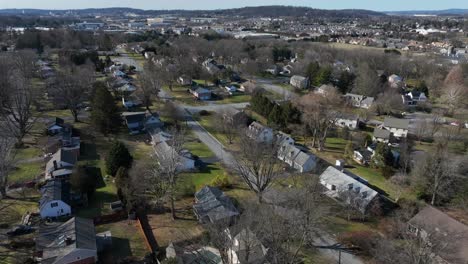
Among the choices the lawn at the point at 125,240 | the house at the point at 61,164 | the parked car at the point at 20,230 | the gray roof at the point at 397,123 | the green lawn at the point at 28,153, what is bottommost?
the lawn at the point at 125,240

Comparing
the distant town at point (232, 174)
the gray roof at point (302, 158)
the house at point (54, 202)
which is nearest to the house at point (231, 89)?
the distant town at point (232, 174)

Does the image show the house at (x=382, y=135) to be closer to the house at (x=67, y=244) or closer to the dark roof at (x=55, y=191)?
the house at (x=67, y=244)

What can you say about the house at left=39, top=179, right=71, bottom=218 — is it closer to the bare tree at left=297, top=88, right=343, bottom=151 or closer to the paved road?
the bare tree at left=297, top=88, right=343, bottom=151

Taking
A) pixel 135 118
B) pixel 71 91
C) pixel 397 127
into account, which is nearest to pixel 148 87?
pixel 135 118

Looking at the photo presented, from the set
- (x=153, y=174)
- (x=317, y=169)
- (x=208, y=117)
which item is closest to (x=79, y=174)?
(x=153, y=174)

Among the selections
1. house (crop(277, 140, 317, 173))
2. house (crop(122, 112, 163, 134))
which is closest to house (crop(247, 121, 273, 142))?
house (crop(277, 140, 317, 173))

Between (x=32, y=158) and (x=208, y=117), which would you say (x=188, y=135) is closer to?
(x=208, y=117)
